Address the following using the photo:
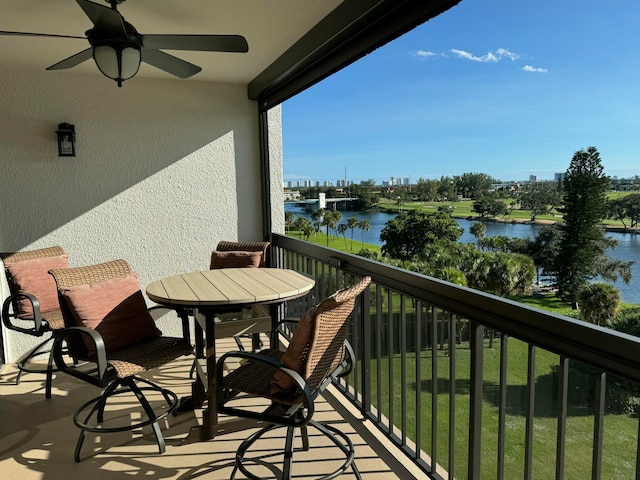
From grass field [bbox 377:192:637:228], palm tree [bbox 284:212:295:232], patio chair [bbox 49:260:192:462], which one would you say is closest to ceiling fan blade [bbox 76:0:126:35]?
patio chair [bbox 49:260:192:462]

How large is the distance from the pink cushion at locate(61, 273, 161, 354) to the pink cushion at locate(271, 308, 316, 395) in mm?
1208

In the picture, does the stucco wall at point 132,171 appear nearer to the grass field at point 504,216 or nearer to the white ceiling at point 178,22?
the white ceiling at point 178,22

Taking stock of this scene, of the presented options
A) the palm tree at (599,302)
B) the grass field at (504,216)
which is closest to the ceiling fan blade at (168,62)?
the grass field at (504,216)

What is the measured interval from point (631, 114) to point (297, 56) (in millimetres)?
4396

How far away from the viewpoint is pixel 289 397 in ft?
6.43

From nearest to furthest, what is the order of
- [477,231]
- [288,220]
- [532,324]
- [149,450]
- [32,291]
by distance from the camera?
[532,324] < [149,450] < [32,291] < [288,220] < [477,231]

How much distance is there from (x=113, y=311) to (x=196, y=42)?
1.61m

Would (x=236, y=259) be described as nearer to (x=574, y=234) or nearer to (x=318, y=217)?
(x=318, y=217)

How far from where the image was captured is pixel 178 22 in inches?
120

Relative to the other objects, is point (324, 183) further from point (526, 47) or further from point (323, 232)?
point (526, 47)

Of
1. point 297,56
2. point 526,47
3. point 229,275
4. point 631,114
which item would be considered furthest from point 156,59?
point 526,47

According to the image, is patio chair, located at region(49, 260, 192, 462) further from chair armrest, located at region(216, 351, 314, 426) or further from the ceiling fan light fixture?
the ceiling fan light fixture

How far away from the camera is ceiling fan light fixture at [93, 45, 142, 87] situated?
240cm

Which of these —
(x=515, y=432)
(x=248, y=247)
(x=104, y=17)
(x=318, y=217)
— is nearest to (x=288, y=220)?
(x=318, y=217)
